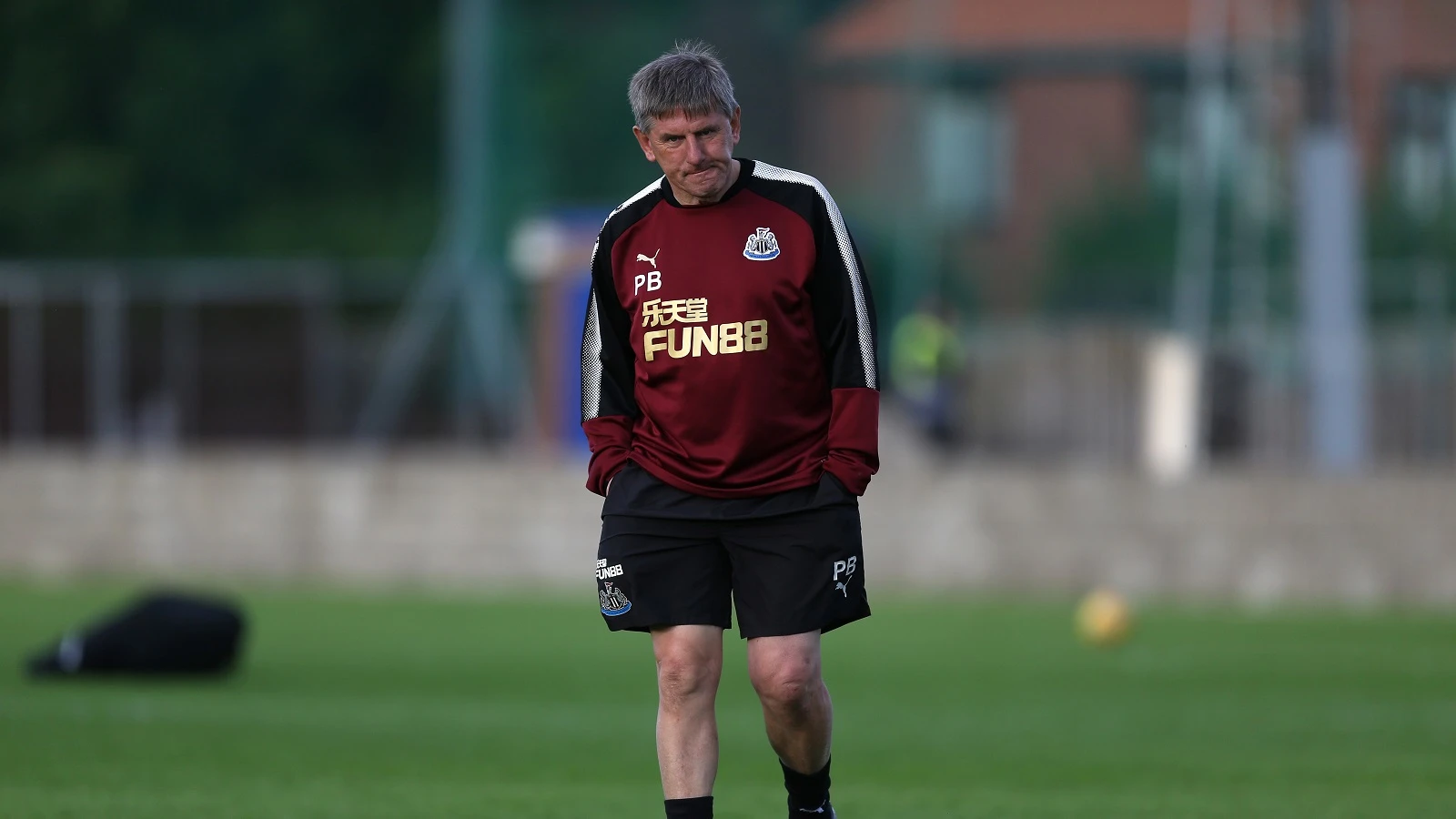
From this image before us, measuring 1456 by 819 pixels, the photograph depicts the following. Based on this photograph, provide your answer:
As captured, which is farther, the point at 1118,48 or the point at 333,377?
the point at 1118,48

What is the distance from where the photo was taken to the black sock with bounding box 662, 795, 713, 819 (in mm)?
6250

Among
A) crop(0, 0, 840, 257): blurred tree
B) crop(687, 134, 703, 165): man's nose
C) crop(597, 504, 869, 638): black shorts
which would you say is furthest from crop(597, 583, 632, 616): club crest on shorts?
crop(0, 0, 840, 257): blurred tree

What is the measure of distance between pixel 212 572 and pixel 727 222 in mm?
14705

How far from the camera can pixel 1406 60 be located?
27.9 metres

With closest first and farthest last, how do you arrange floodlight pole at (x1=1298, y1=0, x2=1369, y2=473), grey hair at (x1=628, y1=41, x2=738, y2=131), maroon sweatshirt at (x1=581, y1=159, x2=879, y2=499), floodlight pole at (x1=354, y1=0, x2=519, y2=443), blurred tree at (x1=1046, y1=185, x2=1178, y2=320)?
1. grey hair at (x1=628, y1=41, x2=738, y2=131)
2. maroon sweatshirt at (x1=581, y1=159, x2=879, y2=499)
3. floodlight pole at (x1=1298, y1=0, x2=1369, y2=473)
4. floodlight pole at (x1=354, y1=0, x2=519, y2=443)
5. blurred tree at (x1=1046, y1=185, x2=1178, y2=320)

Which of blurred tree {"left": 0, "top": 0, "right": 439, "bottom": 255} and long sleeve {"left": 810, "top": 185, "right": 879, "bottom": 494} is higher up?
blurred tree {"left": 0, "top": 0, "right": 439, "bottom": 255}

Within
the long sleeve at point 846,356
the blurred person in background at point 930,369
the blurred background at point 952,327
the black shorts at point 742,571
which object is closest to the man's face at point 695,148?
the long sleeve at point 846,356

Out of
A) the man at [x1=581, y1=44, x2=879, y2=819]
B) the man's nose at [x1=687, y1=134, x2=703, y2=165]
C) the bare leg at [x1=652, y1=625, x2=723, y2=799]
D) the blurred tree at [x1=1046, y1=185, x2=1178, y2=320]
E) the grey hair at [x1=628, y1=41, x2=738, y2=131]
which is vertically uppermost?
the blurred tree at [x1=1046, y1=185, x2=1178, y2=320]

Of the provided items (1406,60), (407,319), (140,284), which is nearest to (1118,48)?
(1406,60)

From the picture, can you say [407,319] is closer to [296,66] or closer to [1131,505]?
[1131,505]

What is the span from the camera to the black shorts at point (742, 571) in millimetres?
6332

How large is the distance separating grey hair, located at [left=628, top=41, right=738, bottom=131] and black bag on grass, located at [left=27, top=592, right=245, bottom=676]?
7036mm

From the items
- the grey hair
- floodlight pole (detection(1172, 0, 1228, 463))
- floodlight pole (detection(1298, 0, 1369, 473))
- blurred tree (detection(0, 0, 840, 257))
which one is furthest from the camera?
blurred tree (detection(0, 0, 840, 257))

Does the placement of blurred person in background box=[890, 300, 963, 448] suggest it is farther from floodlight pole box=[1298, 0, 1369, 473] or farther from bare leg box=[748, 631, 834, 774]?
bare leg box=[748, 631, 834, 774]
